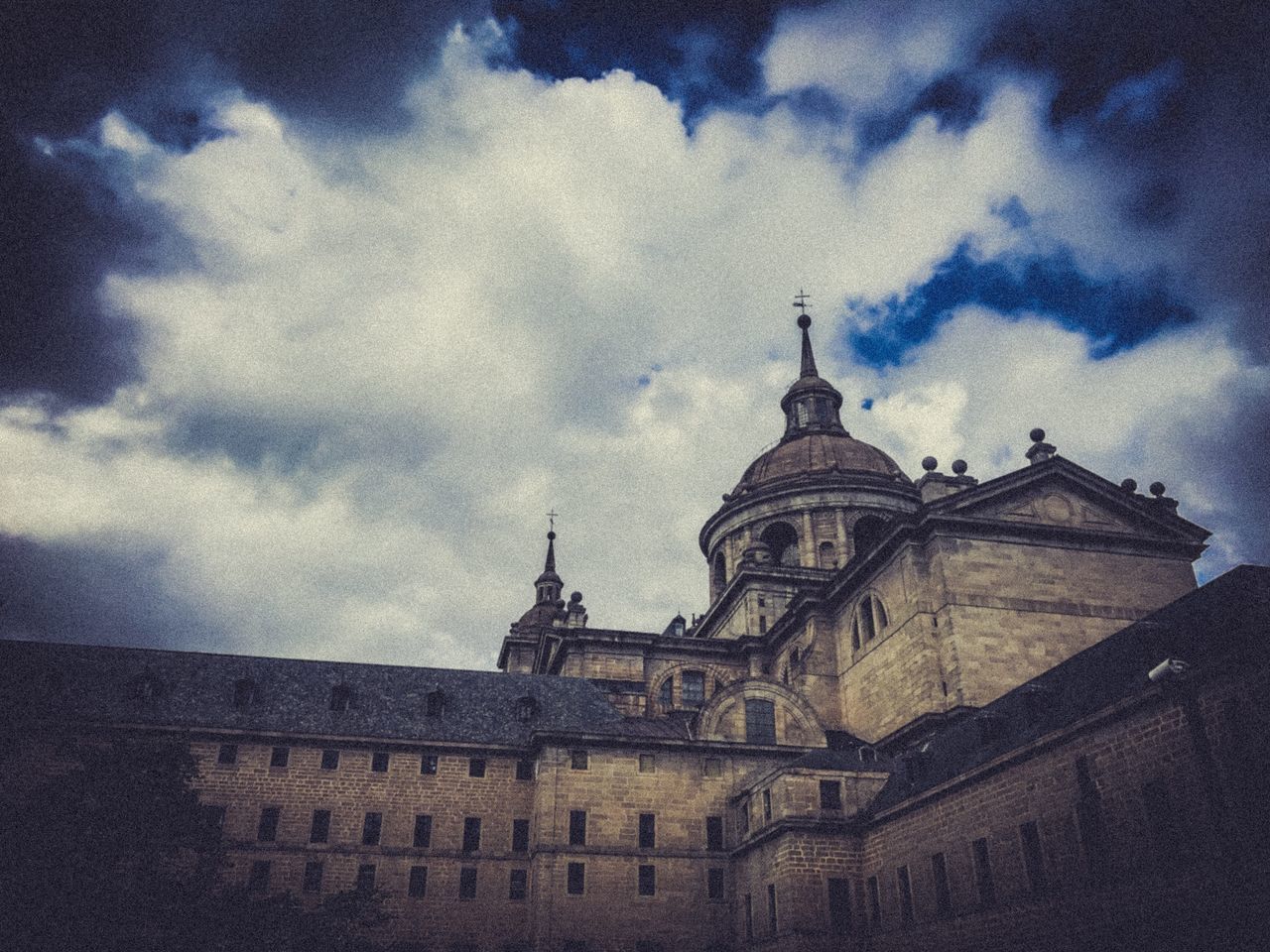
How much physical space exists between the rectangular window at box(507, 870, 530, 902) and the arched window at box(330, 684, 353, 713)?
911 cm

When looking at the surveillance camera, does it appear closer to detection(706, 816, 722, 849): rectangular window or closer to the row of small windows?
detection(706, 816, 722, 849): rectangular window

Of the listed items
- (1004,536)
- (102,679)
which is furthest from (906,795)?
(102,679)

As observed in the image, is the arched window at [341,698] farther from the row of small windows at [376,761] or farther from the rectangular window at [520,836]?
the rectangular window at [520,836]

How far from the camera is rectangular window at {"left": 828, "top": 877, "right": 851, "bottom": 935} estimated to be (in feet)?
90.8

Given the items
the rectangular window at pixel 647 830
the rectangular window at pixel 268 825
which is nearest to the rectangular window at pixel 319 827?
the rectangular window at pixel 268 825

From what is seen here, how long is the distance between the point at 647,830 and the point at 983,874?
14449mm

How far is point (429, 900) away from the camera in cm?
3353

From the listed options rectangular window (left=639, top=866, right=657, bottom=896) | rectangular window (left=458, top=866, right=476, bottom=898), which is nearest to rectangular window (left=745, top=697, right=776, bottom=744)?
rectangular window (left=639, top=866, right=657, bottom=896)

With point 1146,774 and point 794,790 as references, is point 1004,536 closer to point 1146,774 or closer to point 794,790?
point 794,790

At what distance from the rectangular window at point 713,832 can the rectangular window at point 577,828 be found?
4.41 meters

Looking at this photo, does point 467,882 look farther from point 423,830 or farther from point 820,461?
point 820,461

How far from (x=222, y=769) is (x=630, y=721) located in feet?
48.7

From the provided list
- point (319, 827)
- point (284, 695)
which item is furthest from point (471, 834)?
point (284, 695)

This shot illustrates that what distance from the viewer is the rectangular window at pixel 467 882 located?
33938 mm
